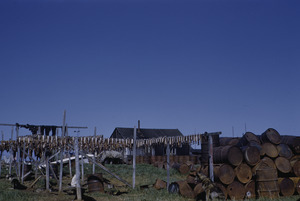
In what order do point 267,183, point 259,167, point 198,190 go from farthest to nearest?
point 259,167, point 267,183, point 198,190

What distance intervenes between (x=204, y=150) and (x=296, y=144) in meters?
5.58

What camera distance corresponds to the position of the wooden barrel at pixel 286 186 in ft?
42.7

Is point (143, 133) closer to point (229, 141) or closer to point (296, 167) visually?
point (229, 141)

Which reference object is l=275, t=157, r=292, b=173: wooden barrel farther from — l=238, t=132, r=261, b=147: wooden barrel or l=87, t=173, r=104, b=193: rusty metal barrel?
l=87, t=173, r=104, b=193: rusty metal barrel

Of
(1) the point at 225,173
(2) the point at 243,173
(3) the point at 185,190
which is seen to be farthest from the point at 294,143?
(3) the point at 185,190

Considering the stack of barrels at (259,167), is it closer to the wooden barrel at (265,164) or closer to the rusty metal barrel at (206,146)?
the wooden barrel at (265,164)

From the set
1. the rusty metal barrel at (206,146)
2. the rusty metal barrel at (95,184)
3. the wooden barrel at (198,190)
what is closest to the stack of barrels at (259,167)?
the wooden barrel at (198,190)

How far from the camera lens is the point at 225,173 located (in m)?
12.3

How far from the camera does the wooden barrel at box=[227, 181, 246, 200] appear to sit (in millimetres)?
12211

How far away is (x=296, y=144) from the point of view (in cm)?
1417

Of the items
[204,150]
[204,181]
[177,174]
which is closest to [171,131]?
[177,174]

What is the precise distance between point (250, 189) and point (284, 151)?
8.71 feet

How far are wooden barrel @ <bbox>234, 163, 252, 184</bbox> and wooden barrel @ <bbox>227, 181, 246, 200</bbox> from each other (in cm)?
26

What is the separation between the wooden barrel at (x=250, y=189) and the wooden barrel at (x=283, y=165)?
1604 millimetres
